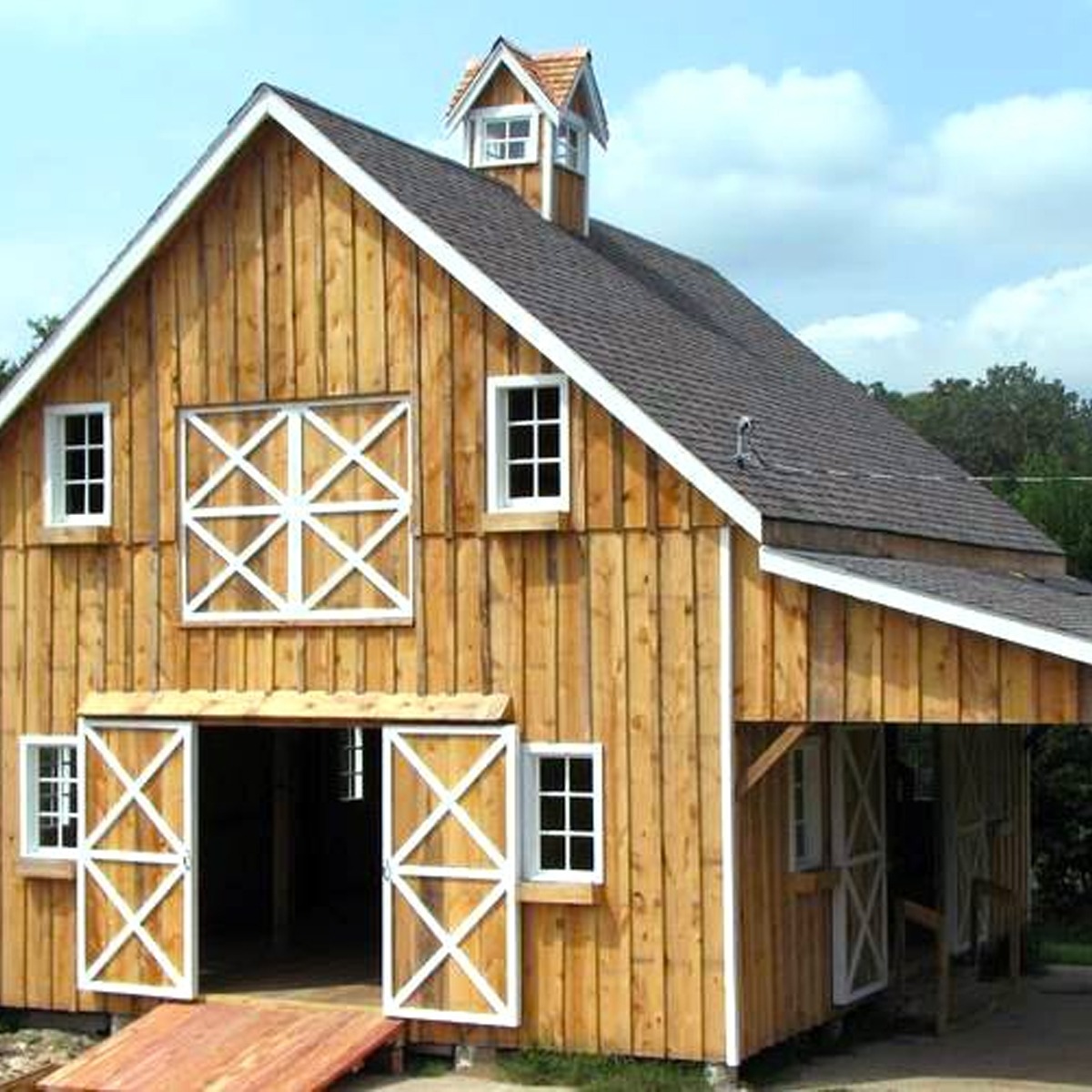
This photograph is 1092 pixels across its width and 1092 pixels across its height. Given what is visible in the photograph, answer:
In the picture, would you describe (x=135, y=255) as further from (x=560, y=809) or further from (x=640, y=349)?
(x=560, y=809)

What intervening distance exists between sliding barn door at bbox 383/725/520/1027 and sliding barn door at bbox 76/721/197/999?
1.87 meters

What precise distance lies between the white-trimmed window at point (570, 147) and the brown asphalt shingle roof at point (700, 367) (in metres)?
0.76

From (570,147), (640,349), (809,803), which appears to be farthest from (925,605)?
(570,147)

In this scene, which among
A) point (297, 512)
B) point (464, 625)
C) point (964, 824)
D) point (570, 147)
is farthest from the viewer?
point (570, 147)

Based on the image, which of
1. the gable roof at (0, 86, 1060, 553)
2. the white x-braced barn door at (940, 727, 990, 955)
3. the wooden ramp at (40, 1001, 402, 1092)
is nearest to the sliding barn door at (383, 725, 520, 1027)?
the wooden ramp at (40, 1001, 402, 1092)

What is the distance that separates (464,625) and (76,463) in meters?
4.19

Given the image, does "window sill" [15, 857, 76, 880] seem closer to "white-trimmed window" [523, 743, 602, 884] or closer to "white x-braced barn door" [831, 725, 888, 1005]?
"white-trimmed window" [523, 743, 602, 884]

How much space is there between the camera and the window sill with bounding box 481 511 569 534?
15586mm

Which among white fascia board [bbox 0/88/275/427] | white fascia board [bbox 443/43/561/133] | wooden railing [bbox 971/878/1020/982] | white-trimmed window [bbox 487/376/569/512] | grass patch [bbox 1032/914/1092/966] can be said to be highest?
white fascia board [bbox 443/43/561/133]

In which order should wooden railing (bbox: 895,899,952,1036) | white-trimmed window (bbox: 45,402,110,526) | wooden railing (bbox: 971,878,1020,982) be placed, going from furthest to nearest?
wooden railing (bbox: 971,878,1020,982), white-trimmed window (bbox: 45,402,110,526), wooden railing (bbox: 895,899,952,1036)

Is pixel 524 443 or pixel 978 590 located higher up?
pixel 524 443

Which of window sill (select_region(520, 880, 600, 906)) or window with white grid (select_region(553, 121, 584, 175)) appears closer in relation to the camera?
window sill (select_region(520, 880, 600, 906))

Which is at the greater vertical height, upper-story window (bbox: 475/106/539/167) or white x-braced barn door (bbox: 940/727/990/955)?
upper-story window (bbox: 475/106/539/167)

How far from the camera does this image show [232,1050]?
15.6 m
